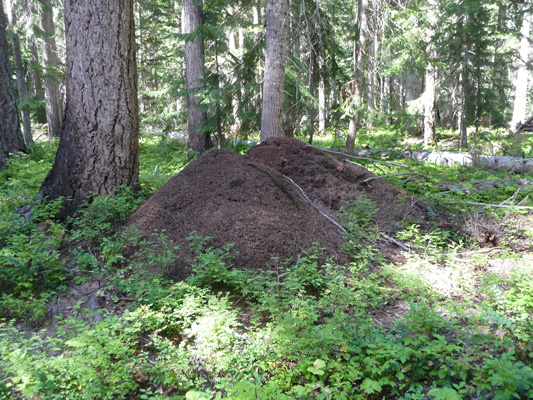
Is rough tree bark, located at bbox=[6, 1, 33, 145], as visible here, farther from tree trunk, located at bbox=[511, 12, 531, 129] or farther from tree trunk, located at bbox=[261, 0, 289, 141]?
tree trunk, located at bbox=[511, 12, 531, 129]

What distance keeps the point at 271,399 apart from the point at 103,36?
5.39 meters

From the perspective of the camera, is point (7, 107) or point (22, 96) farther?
point (22, 96)

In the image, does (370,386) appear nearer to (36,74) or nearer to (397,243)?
(397,243)

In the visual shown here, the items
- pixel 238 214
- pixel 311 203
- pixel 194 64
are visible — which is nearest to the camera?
pixel 238 214

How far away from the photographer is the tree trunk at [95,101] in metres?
5.47

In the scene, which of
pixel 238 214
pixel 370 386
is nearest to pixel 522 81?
pixel 238 214

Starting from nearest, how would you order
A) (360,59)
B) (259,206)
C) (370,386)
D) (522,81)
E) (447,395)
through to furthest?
(447,395)
(370,386)
(259,206)
(360,59)
(522,81)

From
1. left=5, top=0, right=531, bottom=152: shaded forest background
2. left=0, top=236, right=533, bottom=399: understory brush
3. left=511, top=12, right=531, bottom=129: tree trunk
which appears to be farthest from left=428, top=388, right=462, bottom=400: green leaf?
left=511, top=12, right=531, bottom=129: tree trunk

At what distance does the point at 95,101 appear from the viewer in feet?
18.2

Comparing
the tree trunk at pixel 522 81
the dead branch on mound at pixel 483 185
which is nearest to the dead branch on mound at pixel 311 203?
the dead branch on mound at pixel 483 185

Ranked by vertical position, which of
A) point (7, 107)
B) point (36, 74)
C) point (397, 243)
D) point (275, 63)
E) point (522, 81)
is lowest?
point (397, 243)

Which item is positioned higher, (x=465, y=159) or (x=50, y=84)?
(x=50, y=84)

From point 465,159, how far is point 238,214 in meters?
8.83

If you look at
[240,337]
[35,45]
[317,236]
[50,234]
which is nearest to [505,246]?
[317,236]
